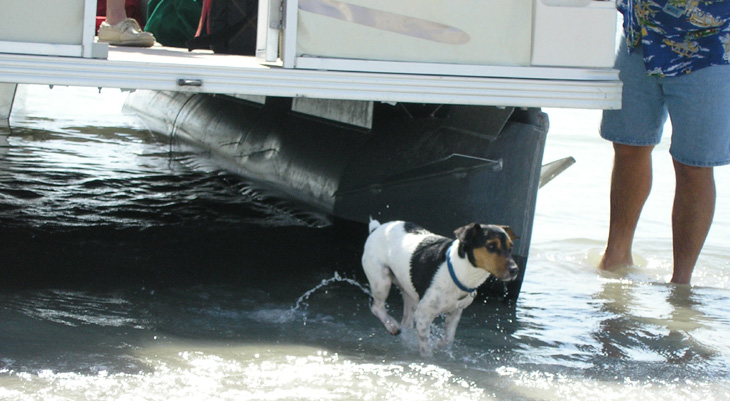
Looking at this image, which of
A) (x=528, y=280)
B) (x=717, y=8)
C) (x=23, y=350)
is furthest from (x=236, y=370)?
(x=717, y=8)

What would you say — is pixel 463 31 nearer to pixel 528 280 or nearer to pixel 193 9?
pixel 528 280

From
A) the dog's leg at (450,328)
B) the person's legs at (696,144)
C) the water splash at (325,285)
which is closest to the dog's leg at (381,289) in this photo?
the dog's leg at (450,328)

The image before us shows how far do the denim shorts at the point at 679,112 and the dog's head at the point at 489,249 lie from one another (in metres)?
1.67

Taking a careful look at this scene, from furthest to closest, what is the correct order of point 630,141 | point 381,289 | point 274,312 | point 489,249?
point 630,141, point 274,312, point 381,289, point 489,249

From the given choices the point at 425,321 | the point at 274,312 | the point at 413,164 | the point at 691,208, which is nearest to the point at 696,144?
the point at 691,208

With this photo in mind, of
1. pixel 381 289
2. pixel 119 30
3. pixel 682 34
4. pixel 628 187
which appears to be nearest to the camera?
pixel 381 289

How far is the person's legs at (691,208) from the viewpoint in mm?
5355

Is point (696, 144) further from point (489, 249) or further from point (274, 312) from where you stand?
point (274, 312)

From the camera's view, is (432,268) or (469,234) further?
(432,268)

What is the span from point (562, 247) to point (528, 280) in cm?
119

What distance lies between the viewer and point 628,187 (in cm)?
593

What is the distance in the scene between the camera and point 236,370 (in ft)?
13.0

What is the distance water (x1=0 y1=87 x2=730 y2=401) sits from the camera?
388 centimetres

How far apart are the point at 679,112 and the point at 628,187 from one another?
82 cm
